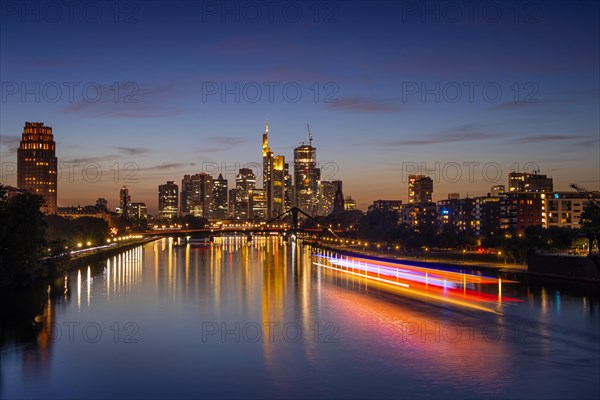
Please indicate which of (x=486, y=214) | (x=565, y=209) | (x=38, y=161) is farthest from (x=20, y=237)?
(x=38, y=161)

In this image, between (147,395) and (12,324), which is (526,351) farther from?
(12,324)

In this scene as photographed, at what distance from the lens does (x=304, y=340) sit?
30.3m

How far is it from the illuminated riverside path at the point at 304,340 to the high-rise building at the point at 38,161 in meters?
151

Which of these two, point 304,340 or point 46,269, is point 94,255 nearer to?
point 46,269

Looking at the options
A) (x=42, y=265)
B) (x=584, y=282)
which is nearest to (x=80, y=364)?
(x=42, y=265)

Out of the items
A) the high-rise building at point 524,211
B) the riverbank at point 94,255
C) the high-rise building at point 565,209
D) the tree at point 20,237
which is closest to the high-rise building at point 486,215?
the high-rise building at point 524,211

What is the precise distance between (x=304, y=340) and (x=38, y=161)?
590ft

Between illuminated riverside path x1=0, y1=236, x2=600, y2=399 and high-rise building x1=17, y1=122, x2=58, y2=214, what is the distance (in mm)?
150618

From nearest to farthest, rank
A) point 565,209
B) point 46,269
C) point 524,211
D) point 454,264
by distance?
point 46,269 < point 454,264 < point 565,209 < point 524,211

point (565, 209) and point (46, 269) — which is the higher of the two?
point (565, 209)

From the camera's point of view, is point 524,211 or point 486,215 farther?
point 486,215

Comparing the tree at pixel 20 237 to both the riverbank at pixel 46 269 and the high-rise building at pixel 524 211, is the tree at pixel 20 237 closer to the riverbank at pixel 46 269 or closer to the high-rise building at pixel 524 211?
the riverbank at pixel 46 269

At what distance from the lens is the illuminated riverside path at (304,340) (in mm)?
23125

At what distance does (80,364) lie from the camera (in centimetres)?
2620
